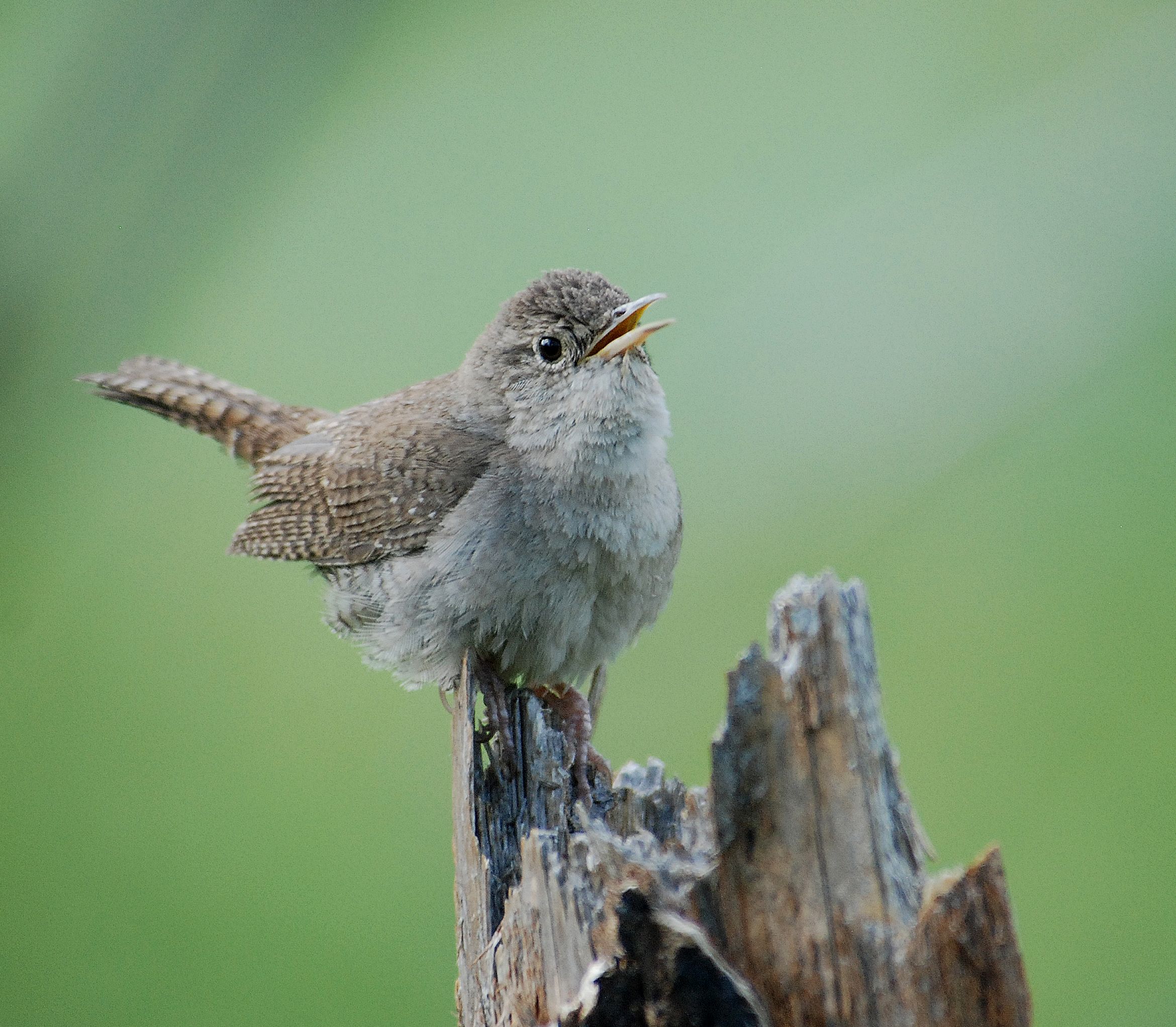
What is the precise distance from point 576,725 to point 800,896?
1605 millimetres

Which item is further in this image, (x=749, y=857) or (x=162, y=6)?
(x=162, y=6)

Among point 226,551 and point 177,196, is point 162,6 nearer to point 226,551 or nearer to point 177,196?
point 177,196

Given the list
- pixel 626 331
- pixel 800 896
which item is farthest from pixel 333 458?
pixel 800 896

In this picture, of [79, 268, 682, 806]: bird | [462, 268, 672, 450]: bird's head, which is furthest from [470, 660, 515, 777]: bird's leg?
[462, 268, 672, 450]: bird's head

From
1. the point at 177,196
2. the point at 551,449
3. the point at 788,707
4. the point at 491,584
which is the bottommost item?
the point at 788,707

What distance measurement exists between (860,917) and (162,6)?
7.88 feet

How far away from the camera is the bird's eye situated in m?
3.03

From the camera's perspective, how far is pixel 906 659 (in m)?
3.77

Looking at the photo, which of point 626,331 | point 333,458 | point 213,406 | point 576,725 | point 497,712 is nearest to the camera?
point 497,712

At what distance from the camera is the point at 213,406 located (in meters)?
4.00

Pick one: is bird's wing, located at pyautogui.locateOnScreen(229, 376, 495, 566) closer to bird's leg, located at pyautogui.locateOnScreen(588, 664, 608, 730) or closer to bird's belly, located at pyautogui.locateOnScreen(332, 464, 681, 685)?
bird's belly, located at pyautogui.locateOnScreen(332, 464, 681, 685)

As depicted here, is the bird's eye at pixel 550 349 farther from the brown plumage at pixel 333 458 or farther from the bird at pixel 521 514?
the brown plumage at pixel 333 458

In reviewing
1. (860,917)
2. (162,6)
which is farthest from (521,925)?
(162,6)

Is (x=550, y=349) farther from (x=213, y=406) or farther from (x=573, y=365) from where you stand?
(x=213, y=406)
